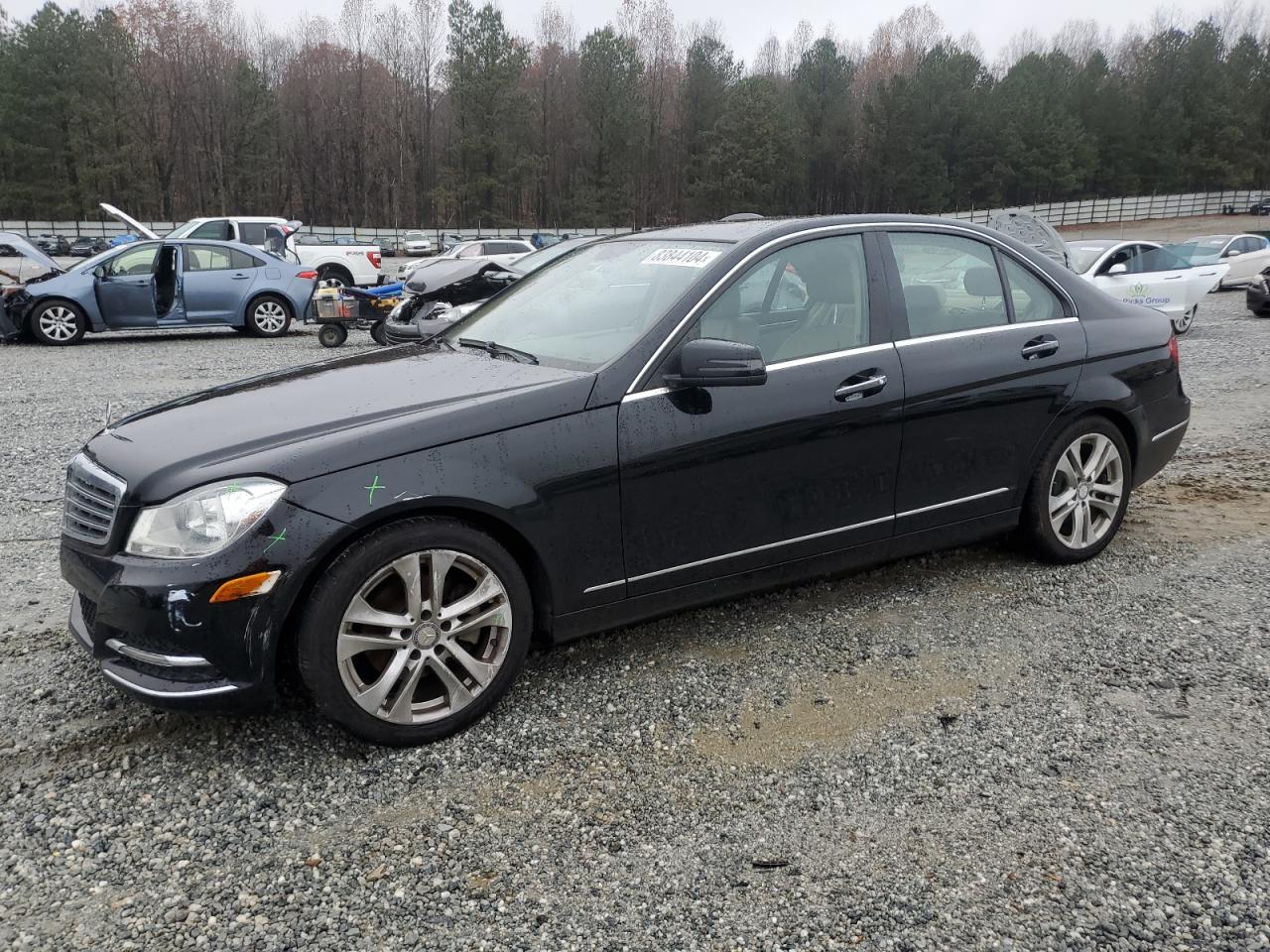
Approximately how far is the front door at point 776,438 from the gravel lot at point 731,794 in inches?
18.3

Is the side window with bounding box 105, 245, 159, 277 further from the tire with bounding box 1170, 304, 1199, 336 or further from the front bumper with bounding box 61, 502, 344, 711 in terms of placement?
the tire with bounding box 1170, 304, 1199, 336

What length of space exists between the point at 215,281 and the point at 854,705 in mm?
13877

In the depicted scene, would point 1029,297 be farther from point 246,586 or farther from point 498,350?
point 246,586

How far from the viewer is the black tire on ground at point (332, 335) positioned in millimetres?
14367

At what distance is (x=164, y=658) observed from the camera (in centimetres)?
278

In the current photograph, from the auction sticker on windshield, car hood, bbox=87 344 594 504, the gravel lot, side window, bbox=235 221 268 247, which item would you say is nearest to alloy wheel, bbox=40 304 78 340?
side window, bbox=235 221 268 247

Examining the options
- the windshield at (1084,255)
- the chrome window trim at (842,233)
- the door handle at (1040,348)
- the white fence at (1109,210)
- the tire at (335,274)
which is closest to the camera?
the chrome window trim at (842,233)

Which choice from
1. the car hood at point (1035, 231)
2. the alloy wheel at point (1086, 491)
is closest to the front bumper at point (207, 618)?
the alloy wheel at point (1086, 491)

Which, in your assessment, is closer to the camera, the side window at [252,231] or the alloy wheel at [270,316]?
the alloy wheel at [270,316]

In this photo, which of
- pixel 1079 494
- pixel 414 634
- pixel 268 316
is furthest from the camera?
pixel 268 316

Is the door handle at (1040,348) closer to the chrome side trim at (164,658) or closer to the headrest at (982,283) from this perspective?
the headrest at (982,283)

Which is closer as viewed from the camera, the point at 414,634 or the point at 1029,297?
the point at 414,634

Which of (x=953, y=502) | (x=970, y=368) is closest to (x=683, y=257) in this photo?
(x=970, y=368)

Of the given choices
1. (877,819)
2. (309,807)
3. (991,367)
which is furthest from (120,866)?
(991,367)
